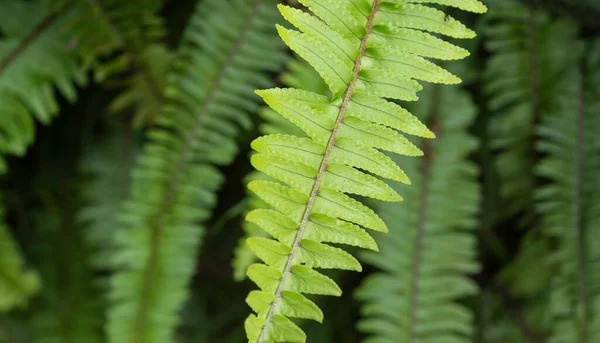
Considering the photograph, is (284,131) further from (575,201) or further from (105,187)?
(575,201)

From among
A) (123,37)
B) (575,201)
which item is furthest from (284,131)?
(575,201)

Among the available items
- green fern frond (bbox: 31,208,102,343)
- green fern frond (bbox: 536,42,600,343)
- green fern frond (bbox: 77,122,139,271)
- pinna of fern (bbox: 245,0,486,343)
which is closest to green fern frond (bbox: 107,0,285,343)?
green fern frond (bbox: 77,122,139,271)

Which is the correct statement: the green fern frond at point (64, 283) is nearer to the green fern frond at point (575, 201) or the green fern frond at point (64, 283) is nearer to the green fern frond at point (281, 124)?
the green fern frond at point (281, 124)

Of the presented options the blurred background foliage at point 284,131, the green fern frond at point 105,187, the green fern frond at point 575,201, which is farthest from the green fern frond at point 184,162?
the green fern frond at point 575,201

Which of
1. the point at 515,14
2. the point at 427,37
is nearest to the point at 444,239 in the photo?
the point at 515,14

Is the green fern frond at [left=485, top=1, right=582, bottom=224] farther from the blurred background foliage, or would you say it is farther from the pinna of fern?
the pinna of fern

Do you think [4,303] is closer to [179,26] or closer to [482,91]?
[179,26]
